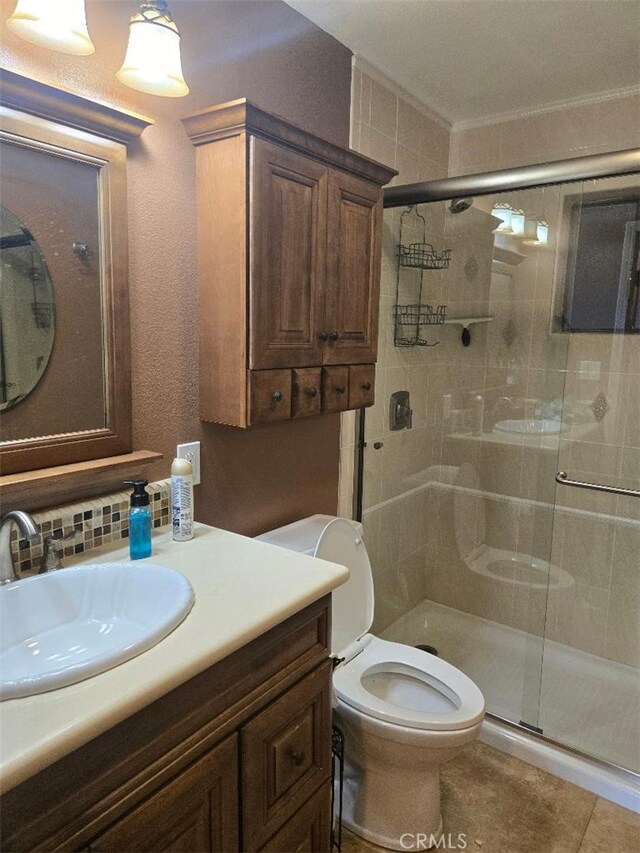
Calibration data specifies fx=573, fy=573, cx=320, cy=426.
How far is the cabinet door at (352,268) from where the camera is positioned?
5.52ft

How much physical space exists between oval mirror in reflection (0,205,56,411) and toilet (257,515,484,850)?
2.74ft

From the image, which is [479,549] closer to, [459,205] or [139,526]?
[459,205]

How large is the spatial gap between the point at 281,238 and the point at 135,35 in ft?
1.76

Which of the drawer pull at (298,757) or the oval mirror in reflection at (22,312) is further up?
the oval mirror in reflection at (22,312)

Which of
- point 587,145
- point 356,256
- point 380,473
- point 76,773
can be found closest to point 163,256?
point 356,256

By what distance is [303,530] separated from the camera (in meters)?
1.86

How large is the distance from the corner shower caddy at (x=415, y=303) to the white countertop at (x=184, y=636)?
1.36 meters

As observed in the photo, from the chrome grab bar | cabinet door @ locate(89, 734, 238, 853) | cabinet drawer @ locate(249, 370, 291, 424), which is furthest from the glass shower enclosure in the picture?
cabinet door @ locate(89, 734, 238, 853)

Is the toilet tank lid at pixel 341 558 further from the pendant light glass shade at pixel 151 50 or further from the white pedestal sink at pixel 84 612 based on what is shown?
the pendant light glass shade at pixel 151 50

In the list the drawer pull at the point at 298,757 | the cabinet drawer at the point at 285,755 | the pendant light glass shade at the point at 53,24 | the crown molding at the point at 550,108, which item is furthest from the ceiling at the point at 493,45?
the drawer pull at the point at 298,757

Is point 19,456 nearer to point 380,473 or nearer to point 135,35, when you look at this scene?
point 135,35

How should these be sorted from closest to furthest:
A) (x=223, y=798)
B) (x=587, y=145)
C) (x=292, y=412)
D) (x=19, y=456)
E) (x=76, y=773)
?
1. (x=76, y=773)
2. (x=223, y=798)
3. (x=19, y=456)
4. (x=292, y=412)
5. (x=587, y=145)

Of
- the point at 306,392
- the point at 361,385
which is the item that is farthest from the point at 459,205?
the point at 306,392

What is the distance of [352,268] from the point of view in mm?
1760
